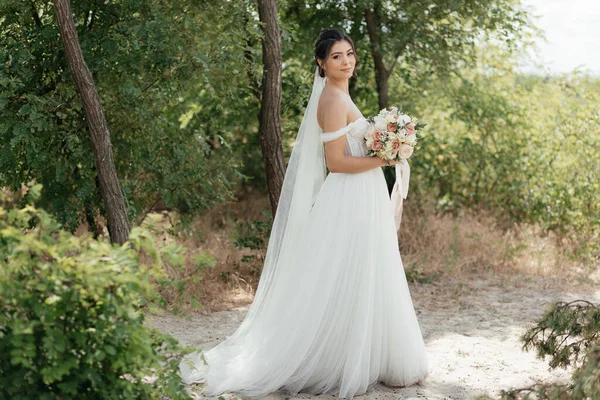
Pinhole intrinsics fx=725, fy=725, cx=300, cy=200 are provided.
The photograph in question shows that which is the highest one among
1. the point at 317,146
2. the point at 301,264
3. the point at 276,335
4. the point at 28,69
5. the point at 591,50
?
the point at 591,50

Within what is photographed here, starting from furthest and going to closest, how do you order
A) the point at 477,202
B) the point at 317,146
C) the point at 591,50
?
the point at 591,50
the point at 477,202
the point at 317,146

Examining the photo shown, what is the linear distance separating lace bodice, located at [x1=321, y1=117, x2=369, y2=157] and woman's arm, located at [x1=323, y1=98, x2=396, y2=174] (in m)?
0.02

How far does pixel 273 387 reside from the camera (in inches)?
169

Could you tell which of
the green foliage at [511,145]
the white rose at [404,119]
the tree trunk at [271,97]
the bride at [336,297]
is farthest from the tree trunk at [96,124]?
the green foliage at [511,145]

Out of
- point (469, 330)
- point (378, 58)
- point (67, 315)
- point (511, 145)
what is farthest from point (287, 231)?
point (511, 145)

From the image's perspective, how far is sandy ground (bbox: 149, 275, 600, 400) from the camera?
4.66 metres

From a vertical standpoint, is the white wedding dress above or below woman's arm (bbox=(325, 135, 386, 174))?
below

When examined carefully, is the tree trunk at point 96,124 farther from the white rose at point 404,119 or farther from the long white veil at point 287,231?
the white rose at point 404,119

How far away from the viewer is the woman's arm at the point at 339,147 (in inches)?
173

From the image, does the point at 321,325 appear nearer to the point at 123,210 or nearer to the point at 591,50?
the point at 123,210

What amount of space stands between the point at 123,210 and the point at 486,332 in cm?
319

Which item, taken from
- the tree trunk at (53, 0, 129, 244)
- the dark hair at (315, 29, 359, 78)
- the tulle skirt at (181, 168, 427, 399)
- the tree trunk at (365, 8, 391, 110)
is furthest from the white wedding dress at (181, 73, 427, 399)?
the tree trunk at (365, 8, 391, 110)

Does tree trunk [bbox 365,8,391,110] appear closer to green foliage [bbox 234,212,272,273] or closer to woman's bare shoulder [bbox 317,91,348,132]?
green foliage [bbox 234,212,272,273]

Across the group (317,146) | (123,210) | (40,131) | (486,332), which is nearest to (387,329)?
(317,146)
